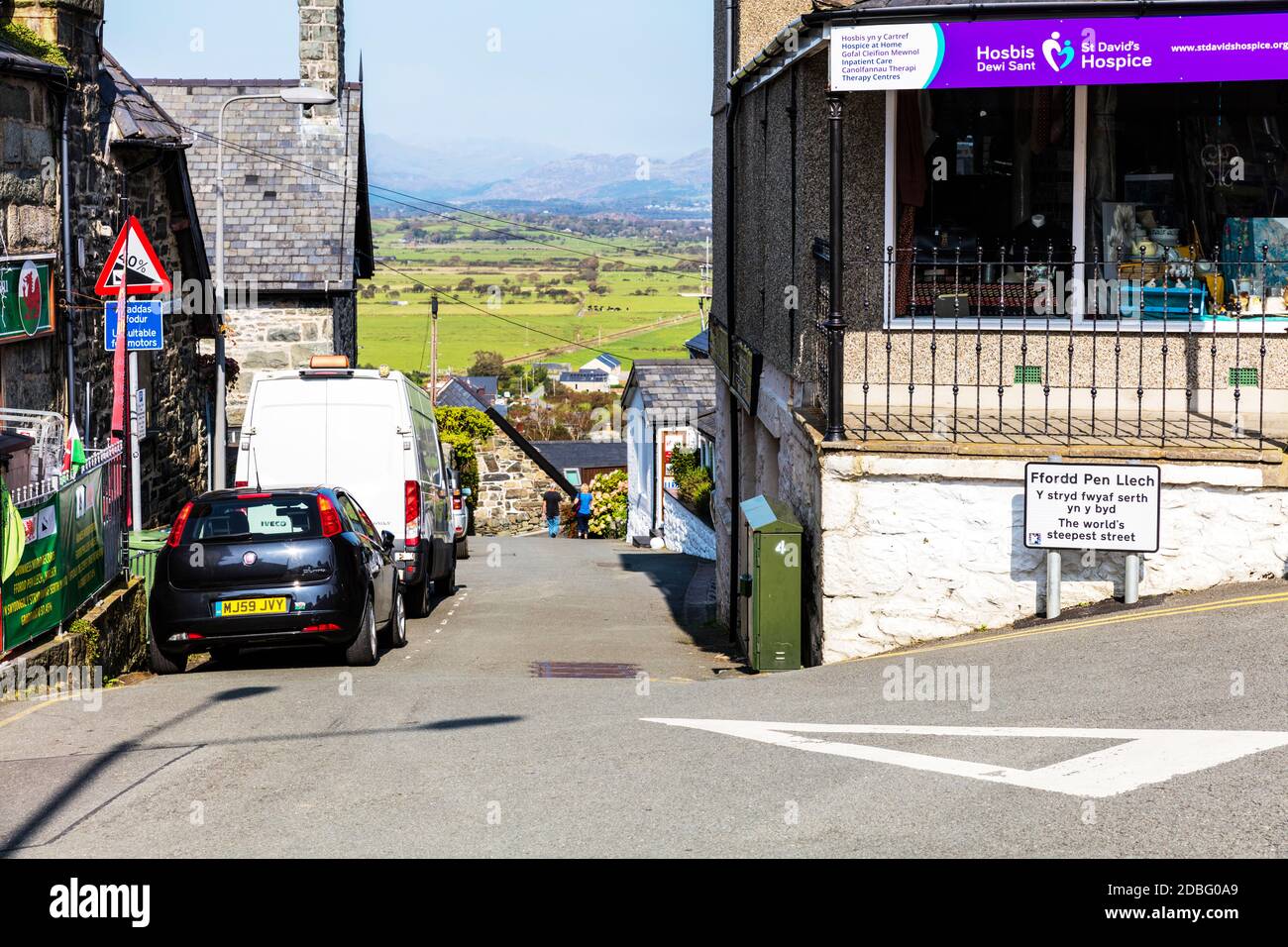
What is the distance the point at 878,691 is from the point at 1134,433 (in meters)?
3.25

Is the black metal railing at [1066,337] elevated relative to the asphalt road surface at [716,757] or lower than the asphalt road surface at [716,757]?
elevated

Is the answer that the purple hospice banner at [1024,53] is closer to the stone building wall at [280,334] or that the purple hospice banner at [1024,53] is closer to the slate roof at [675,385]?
the stone building wall at [280,334]

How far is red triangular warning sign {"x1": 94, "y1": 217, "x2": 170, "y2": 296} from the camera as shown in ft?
46.8

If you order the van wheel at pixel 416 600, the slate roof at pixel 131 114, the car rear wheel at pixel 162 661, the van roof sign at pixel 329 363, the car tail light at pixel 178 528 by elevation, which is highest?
the slate roof at pixel 131 114

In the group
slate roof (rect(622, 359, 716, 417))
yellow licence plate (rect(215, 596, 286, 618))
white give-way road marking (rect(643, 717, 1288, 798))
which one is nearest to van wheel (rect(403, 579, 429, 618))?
yellow licence plate (rect(215, 596, 286, 618))

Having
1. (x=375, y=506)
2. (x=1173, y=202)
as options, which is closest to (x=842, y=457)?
(x=1173, y=202)

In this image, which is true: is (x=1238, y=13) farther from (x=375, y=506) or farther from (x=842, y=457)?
(x=375, y=506)

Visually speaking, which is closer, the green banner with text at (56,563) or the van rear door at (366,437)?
the green banner with text at (56,563)

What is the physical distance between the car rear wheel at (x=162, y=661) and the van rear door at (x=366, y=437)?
13.8 feet

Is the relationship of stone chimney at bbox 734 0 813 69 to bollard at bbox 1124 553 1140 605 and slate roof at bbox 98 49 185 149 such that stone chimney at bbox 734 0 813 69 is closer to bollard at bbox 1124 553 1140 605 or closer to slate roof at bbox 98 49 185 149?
slate roof at bbox 98 49 185 149

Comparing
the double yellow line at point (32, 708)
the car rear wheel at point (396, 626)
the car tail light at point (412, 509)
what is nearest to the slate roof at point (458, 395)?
the car tail light at point (412, 509)

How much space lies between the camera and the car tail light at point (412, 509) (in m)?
16.9

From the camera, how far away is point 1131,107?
Answer: 13.1 m

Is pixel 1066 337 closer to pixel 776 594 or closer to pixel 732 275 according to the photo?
pixel 776 594
